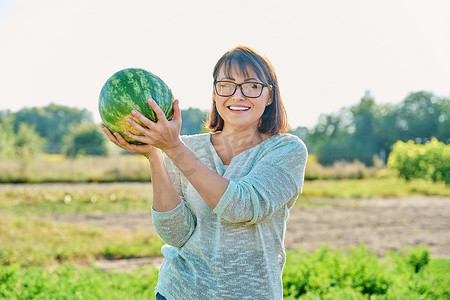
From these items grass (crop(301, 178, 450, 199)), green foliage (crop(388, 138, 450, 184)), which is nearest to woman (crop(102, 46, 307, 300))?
grass (crop(301, 178, 450, 199))

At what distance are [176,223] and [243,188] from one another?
380 millimetres

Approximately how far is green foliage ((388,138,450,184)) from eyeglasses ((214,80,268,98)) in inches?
651

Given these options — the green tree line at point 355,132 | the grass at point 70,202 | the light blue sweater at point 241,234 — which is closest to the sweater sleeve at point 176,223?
the light blue sweater at point 241,234

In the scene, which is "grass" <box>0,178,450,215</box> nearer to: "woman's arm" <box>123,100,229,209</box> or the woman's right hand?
the woman's right hand

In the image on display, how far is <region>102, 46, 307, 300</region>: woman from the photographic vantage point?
1664mm

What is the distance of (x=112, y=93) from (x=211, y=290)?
90cm

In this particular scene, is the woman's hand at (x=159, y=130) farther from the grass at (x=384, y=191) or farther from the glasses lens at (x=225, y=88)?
the grass at (x=384, y=191)

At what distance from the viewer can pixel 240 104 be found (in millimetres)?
1810

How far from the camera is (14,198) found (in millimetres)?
11680

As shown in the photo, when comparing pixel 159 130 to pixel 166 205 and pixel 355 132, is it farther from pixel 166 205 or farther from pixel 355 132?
pixel 355 132

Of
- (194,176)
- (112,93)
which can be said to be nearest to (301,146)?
(194,176)

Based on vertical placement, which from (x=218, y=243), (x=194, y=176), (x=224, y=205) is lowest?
(x=218, y=243)

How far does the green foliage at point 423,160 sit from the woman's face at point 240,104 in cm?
1653

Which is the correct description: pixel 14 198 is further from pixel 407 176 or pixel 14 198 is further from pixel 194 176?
pixel 407 176
